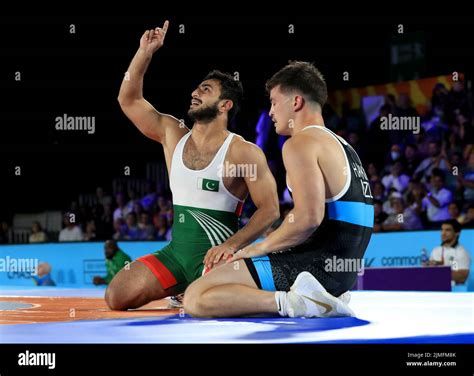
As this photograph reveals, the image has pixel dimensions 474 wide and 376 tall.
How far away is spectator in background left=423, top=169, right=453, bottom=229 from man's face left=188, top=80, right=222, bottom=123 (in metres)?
4.70

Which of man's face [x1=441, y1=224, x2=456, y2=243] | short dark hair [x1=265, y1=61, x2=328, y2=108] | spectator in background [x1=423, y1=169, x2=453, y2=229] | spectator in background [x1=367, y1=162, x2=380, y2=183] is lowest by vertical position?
man's face [x1=441, y1=224, x2=456, y2=243]

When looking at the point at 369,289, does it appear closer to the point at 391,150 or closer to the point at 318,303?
the point at 391,150

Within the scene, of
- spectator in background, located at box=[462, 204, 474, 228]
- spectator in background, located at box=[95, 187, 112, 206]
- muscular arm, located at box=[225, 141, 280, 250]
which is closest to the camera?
muscular arm, located at box=[225, 141, 280, 250]

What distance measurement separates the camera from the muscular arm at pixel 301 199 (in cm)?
371

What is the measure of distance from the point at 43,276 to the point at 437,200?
524 centimetres

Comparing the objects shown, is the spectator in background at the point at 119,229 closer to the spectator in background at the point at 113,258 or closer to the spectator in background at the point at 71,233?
the spectator in background at the point at 71,233

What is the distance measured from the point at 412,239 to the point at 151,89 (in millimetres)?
5662

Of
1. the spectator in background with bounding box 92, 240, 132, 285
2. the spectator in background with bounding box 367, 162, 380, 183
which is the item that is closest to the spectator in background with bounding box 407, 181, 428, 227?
the spectator in background with bounding box 367, 162, 380, 183

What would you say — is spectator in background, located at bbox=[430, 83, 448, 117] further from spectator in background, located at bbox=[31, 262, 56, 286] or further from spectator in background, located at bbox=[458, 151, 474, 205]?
spectator in background, located at bbox=[31, 262, 56, 286]

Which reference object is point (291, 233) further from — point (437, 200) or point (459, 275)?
point (437, 200)

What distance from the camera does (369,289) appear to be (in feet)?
27.0

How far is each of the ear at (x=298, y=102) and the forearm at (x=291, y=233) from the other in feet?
2.20

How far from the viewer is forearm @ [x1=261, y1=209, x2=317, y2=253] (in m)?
3.72

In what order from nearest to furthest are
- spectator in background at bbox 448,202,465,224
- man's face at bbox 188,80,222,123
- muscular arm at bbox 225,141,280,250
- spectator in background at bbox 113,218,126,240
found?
muscular arm at bbox 225,141,280,250 → man's face at bbox 188,80,222,123 → spectator in background at bbox 448,202,465,224 → spectator in background at bbox 113,218,126,240
